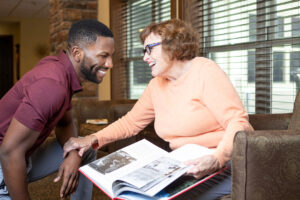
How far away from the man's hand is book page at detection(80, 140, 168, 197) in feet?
0.54

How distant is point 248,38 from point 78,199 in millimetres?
1975

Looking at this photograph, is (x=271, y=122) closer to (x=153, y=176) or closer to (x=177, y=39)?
(x=177, y=39)

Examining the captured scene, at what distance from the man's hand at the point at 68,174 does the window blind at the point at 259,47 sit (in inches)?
66.2

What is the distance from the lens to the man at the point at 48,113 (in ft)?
4.14

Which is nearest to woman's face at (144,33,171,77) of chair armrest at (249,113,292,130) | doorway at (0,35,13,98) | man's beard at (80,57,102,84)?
man's beard at (80,57,102,84)

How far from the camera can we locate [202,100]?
1525 mm

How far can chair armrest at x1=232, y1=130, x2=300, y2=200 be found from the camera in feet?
3.68

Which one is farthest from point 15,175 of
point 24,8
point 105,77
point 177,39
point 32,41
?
point 32,41

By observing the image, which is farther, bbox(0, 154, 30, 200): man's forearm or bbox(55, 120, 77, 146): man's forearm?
bbox(55, 120, 77, 146): man's forearm

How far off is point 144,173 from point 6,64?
36.9 ft

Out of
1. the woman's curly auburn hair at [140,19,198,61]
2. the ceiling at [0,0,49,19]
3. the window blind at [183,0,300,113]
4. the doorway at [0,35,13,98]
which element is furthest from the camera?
the doorway at [0,35,13,98]

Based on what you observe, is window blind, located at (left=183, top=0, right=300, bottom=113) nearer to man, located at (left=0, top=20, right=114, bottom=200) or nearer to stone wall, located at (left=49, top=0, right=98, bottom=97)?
man, located at (left=0, top=20, right=114, bottom=200)

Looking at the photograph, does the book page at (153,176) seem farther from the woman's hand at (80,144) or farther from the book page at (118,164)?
the woman's hand at (80,144)

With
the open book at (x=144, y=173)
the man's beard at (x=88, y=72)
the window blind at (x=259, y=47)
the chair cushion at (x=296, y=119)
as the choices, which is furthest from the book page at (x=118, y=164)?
the window blind at (x=259, y=47)
